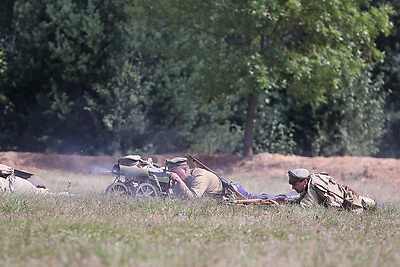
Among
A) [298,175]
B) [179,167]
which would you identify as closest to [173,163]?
[179,167]

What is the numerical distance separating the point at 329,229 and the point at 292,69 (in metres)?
13.5

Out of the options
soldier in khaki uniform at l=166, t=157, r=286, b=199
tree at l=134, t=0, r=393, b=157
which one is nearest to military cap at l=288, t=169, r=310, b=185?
soldier in khaki uniform at l=166, t=157, r=286, b=199

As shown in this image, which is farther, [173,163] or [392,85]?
[392,85]

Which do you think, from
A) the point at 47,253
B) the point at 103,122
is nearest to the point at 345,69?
the point at 103,122

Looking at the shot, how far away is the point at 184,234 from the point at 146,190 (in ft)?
13.5

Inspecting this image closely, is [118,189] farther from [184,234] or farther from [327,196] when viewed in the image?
[184,234]

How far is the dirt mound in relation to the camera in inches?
918

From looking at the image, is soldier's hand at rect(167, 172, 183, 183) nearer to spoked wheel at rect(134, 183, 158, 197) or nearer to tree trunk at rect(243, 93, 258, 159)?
spoked wheel at rect(134, 183, 158, 197)

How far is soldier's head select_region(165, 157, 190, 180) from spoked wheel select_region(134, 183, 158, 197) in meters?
0.53

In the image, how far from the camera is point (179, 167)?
13328 mm

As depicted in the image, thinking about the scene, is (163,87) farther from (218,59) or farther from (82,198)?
(82,198)

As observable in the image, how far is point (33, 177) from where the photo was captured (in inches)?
602

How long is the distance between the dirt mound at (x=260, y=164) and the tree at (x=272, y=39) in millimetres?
2240

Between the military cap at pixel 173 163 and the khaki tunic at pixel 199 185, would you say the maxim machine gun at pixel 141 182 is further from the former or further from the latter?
the khaki tunic at pixel 199 185
